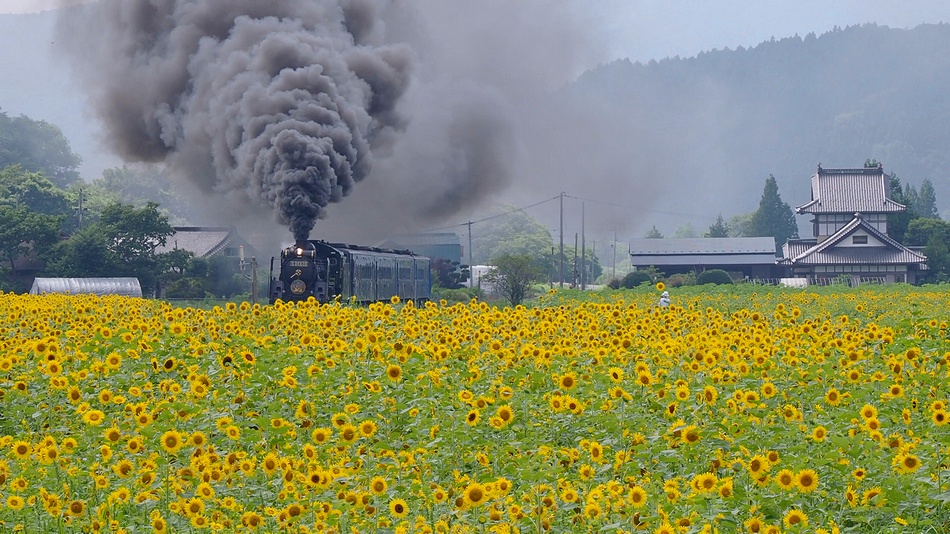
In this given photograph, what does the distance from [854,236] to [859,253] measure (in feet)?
3.40

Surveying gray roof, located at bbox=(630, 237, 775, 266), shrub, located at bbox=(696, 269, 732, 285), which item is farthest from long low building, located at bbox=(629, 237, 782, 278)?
shrub, located at bbox=(696, 269, 732, 285)

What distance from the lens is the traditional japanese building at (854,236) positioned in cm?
5825

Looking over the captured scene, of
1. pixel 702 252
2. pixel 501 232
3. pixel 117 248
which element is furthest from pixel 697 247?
pixel 501 232

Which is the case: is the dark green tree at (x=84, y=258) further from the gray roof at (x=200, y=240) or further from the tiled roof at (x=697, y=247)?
the tiled roof at (x=697, y=247)

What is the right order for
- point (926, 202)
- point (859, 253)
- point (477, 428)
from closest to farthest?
point (477, 428), point (859, 253), point (926, 202)

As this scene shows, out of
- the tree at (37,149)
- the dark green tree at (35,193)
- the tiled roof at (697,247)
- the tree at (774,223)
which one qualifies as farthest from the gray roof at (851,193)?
the tree at (37,149)

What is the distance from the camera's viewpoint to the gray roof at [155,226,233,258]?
6134 cm

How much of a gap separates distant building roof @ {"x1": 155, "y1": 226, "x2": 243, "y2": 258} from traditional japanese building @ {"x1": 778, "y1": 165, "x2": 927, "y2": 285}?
1179 inches

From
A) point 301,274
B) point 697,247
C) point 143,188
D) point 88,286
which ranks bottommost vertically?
point 301,274

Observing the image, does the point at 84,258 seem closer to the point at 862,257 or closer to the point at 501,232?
the point at 862,257

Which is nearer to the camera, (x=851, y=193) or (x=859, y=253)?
(x=859, y=253)

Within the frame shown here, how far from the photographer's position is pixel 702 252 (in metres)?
70.6

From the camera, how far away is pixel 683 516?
4711mm

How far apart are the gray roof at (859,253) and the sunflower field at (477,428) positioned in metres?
50.5
